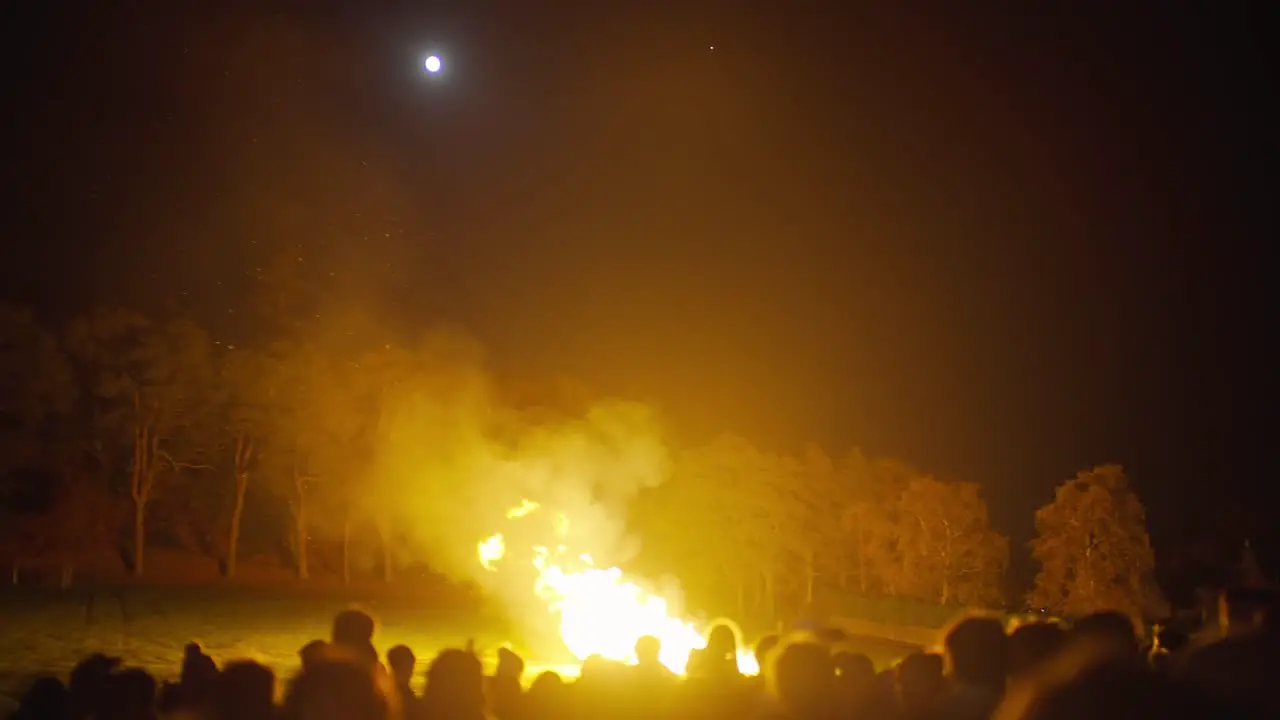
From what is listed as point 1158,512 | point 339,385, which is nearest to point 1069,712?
point 339,385

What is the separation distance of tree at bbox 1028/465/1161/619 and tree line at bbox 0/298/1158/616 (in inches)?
196

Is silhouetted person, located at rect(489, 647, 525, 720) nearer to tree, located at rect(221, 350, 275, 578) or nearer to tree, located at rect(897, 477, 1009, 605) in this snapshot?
tree, located at rect(897, 477, 1009, 605)

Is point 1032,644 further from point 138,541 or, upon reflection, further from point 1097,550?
point 138,541

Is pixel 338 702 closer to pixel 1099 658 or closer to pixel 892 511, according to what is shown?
pixel 1099 658

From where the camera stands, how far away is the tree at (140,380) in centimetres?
3581

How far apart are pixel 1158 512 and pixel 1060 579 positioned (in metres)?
53.2

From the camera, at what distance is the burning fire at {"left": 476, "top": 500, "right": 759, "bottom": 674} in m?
19.8

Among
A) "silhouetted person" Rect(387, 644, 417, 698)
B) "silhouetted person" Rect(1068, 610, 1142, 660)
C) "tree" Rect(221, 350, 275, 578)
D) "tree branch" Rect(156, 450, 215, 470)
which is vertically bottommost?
"silhouetted person" Rect(387, 644, 417, 698)

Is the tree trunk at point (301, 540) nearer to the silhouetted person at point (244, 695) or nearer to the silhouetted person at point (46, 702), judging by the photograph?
the silhouetted person at point (46, 702)

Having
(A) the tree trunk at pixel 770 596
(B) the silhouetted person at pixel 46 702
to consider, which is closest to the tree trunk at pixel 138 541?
(A) the tree trunk at pixel 770 596

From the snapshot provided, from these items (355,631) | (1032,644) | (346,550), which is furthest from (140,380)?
(1032,644)

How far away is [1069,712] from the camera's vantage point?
8.30 ft

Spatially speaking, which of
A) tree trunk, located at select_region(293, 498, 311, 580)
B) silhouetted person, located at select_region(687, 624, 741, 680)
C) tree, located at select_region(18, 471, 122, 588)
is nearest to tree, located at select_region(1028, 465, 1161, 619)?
silhouetted person, located at select_region(687, 624, 741, 680)

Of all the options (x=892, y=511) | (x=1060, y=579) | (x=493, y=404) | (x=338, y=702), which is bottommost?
(x=338, y=702)
